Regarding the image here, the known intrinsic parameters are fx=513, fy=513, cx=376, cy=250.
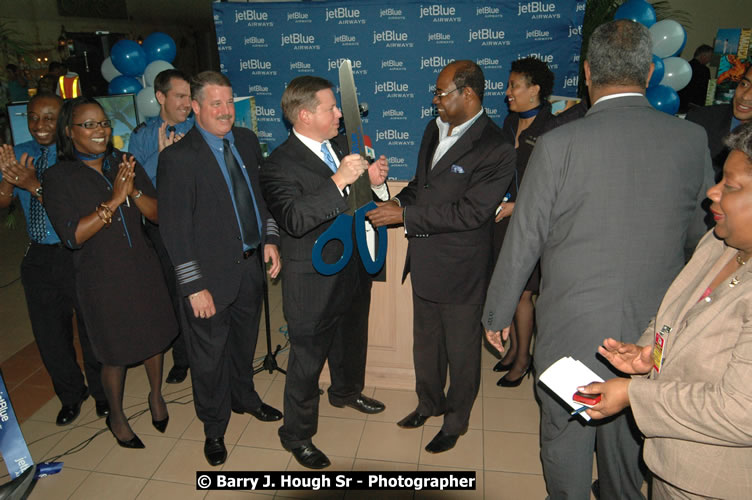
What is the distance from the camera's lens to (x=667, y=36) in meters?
5.12

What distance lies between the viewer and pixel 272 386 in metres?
3.32

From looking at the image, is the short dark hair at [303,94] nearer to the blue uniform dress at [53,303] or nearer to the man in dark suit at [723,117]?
the blue uniform dress at [53,303]

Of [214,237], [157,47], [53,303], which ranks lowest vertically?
[53,303]

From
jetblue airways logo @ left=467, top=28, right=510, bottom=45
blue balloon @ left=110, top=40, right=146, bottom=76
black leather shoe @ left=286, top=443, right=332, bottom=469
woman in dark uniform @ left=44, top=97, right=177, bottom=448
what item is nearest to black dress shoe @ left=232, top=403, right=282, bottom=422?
black leather shoe @ left=286, top=443, right=332, bottom=469

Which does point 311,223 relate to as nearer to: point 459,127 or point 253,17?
point 459,127

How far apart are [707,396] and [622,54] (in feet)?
3.57

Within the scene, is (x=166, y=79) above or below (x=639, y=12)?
below

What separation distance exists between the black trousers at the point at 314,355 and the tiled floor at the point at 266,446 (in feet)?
0.75

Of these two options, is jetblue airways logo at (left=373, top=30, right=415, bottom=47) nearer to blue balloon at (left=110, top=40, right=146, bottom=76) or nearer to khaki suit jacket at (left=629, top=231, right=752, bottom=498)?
blue balloon at (left=110, top=40, right=146, bottom=76)

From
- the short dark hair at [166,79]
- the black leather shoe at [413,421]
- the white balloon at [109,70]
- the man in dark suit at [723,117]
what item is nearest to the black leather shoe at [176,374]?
the black leather shoe at [413,421]

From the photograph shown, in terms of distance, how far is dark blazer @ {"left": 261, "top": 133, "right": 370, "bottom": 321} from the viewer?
2.17 meters

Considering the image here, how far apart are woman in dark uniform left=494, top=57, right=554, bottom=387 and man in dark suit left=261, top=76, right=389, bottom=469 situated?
1.03m

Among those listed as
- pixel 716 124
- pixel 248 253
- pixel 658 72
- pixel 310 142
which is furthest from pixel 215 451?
pixel 658 72

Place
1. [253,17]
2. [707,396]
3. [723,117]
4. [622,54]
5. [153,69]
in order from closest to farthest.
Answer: [707,396], [622,54], [723,117], [153,69], [253,17]
